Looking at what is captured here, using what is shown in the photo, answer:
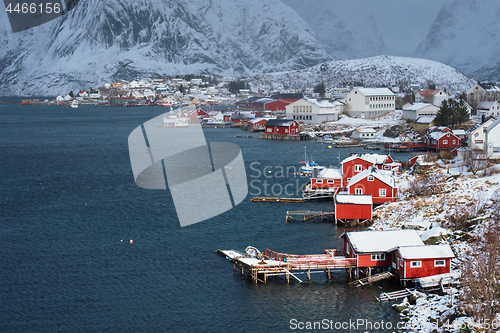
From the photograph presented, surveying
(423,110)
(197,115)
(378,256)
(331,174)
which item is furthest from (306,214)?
(197,115)

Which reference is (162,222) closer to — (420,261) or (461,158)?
(420,261)

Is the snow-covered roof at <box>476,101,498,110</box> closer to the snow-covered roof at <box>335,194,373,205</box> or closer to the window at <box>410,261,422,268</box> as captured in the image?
the snow-covered roof at <box>335,194,373,205</box>

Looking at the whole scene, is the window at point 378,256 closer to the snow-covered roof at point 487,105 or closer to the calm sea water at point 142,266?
the calm sea water at point 142,266

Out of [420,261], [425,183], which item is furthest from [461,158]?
[420,261]

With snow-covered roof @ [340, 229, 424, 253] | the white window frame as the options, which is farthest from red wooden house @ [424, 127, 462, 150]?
the white window frame

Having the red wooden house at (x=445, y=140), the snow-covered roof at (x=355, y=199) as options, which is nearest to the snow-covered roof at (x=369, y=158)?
the snow-covered roof at (x=355, y=199)

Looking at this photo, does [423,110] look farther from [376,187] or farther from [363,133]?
[376,187]
